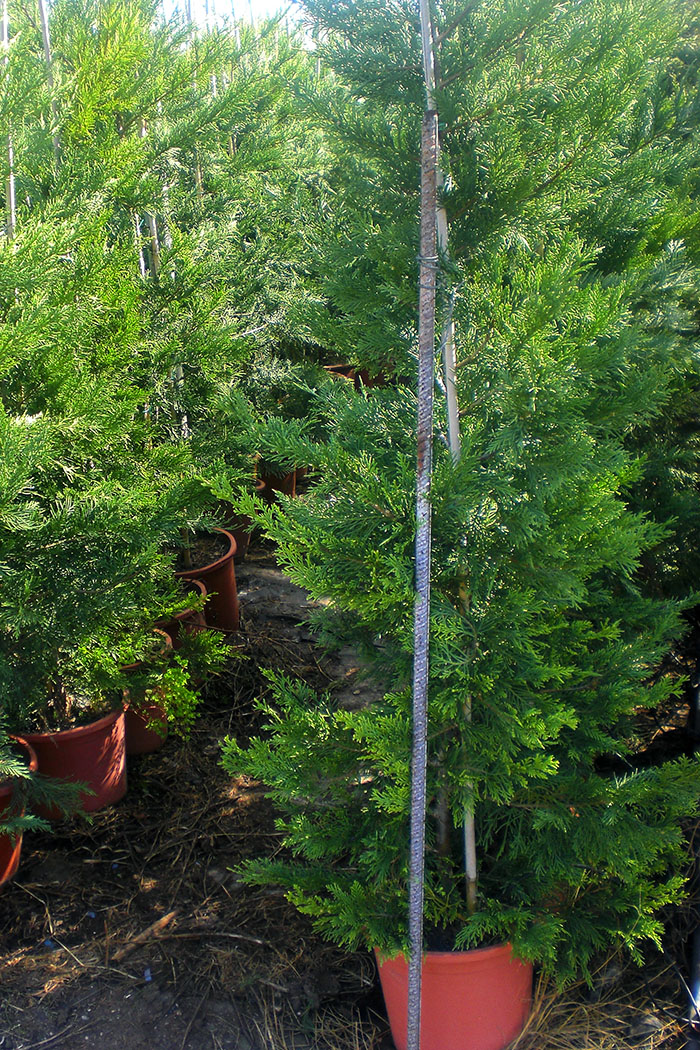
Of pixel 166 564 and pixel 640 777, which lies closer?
pixel 640 777

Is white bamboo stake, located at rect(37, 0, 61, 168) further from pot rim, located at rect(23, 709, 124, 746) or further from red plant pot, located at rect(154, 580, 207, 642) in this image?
pot rim, located at rect(23, 709, 124, 746)

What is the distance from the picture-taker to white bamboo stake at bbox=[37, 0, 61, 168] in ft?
10.1

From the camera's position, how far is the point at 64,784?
3277 mm

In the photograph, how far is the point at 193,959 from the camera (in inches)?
114

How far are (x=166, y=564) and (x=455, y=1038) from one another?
88.9 inches

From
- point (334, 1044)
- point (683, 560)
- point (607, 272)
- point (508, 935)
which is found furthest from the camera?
point (683, 560)

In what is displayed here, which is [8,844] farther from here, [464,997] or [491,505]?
[491,505]

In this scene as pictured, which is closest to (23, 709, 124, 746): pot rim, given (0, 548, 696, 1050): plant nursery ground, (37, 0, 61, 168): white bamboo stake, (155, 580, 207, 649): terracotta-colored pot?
(0, 548, 696, 1050): plant nursery ground

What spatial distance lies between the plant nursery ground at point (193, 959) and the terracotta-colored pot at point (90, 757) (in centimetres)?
9

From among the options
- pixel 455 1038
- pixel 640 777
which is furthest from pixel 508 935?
pixel 640 777

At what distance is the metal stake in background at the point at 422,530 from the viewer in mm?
1765

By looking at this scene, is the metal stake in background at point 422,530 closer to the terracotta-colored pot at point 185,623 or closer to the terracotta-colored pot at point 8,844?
the terracotta-colored pot at point 8,844

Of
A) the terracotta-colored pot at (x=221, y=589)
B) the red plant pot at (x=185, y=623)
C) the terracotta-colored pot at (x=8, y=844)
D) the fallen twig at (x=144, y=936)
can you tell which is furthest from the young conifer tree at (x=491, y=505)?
the terracotta-colored pot at (x=221, y=589)

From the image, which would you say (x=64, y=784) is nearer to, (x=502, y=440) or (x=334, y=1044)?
(x=334, y=1044)
